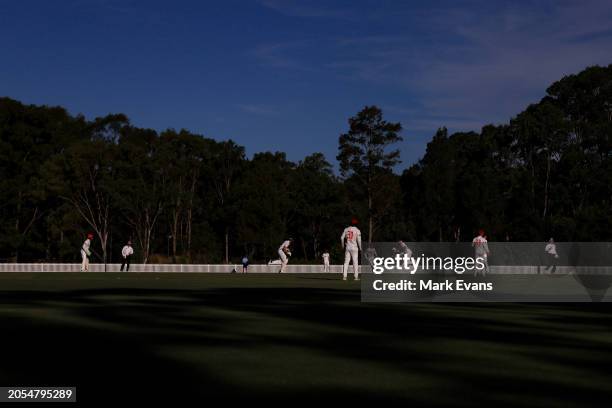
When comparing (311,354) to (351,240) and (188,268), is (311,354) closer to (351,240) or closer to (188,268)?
(351,240)

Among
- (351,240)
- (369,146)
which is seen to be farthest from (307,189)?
(351,240)

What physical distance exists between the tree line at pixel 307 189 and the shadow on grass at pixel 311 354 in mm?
61001

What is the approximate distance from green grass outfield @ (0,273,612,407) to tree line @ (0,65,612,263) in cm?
6065

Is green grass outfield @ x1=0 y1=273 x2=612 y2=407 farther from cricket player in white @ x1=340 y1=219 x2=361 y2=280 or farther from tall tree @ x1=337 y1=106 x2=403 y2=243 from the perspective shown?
tall tree @ x1=337 y1=106 x2=403 y2=243

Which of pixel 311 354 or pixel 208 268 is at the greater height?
pixel 208 268

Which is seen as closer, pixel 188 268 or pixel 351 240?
pixel 351 240

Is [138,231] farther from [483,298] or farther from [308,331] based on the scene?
[308,331]

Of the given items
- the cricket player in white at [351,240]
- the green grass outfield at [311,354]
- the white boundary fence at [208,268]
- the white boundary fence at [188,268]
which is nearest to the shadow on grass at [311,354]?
the green grass outfield at [311,354]

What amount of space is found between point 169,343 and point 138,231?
71.6m

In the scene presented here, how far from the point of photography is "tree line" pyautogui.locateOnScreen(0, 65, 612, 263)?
77.3 meters

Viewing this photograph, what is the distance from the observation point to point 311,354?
940 cm

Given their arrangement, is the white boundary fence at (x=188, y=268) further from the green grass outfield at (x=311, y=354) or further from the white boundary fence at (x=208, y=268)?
the green grass outfield at (x=311, y=354)

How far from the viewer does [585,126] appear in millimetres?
80125

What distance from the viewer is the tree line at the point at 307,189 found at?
77312 millimetres
